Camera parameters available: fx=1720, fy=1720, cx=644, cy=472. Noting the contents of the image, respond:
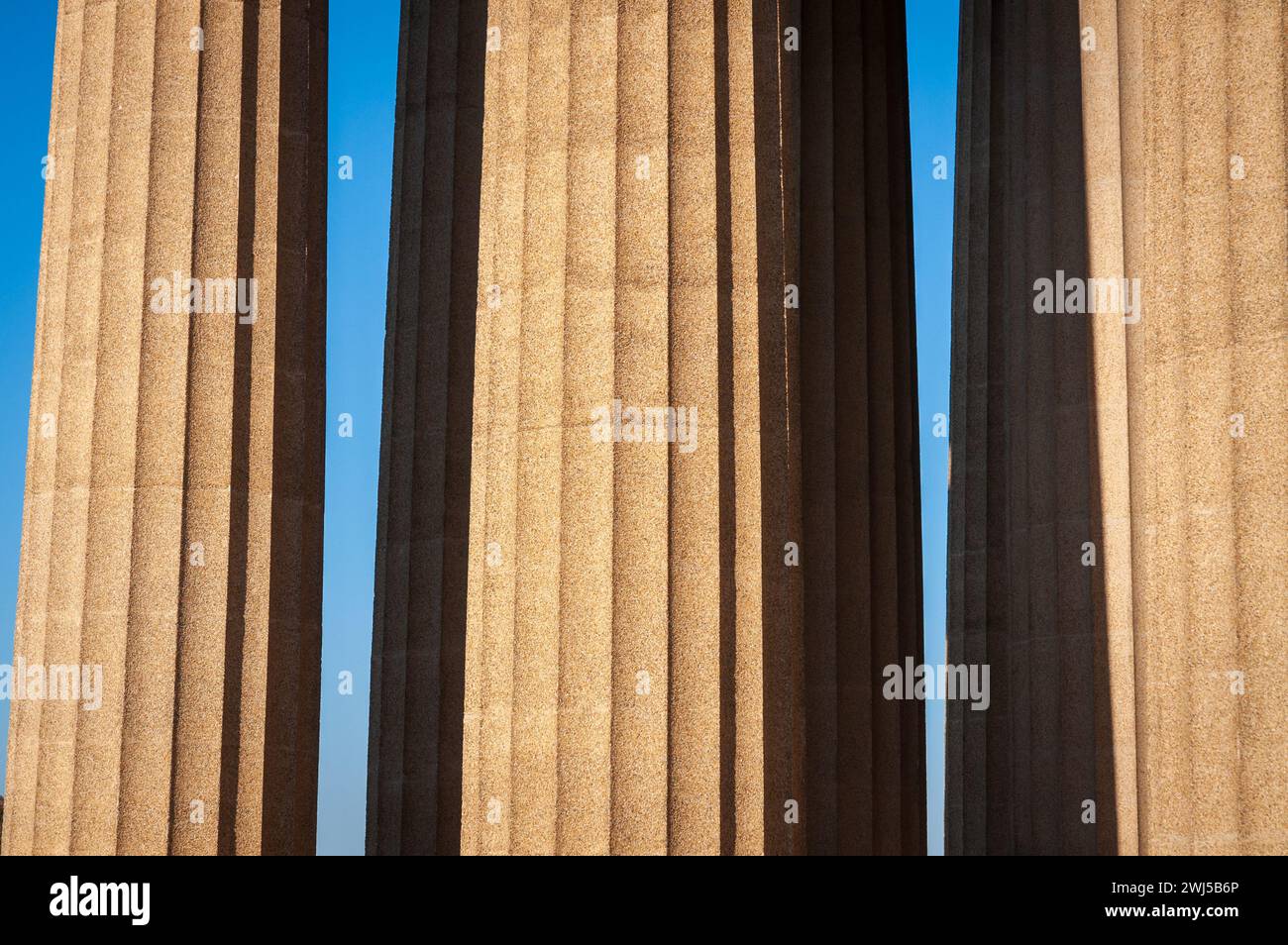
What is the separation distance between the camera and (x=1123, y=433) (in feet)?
227

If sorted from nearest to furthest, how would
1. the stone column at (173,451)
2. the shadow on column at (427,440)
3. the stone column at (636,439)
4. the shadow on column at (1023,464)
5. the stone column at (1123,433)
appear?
the stone column at (636,439) < the stone column at (1123,433) < the stone column at (173,451) < the shadow on column at (1023,464) < the shadow on column at (427,440)

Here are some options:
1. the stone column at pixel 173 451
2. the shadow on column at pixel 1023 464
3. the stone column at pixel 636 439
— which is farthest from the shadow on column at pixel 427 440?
the shadow on column at pixel 1023 464

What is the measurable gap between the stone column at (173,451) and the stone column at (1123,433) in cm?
2602

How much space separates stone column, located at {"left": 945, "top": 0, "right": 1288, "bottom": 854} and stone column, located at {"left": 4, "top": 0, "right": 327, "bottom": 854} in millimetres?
26020

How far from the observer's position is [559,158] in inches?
1972

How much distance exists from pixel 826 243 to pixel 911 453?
10.7m

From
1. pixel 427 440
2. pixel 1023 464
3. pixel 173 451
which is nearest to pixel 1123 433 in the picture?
pixel 1023 464

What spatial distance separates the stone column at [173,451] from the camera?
49531 mm

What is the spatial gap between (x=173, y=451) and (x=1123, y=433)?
37879 millimetres

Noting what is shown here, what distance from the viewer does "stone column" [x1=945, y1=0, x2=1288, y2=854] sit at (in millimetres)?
47188

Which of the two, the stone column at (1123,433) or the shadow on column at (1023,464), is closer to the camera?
the stone column at (1123,433)

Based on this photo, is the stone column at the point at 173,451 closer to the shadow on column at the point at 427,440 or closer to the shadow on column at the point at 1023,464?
the shadow on column at the point at 427,440
